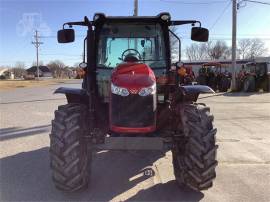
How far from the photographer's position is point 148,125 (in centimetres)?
568

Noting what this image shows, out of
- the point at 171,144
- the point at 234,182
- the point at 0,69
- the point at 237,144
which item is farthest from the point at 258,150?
the point at 0,69

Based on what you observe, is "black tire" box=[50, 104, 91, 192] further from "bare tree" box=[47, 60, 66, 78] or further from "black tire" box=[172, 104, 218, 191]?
"bare tree" box=[47, 60, 66, 78]

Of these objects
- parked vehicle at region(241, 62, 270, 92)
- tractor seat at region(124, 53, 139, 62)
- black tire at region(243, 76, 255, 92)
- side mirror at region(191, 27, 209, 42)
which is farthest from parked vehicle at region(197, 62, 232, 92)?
tractor seat at region(124, 53, 139, 62)

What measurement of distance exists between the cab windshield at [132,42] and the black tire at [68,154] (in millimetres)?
1612

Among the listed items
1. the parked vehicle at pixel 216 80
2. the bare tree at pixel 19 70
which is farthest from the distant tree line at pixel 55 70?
the parked vehicle at pixel 216 80

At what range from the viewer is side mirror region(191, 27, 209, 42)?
6.80 metres

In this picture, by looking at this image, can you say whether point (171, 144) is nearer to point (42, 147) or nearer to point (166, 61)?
point (166, 61)

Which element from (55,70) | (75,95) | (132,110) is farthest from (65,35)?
(55,70)

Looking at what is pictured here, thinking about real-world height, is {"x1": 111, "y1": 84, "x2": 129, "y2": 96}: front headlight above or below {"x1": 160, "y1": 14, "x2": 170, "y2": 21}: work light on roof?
below

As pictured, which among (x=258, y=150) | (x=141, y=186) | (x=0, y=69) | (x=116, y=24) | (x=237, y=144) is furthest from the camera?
(x=0, y=69)

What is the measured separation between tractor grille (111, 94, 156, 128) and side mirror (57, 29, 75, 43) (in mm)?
1508

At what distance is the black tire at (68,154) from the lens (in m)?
5.45

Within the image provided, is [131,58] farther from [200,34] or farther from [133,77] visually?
[200,34]

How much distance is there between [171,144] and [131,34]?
215 cm
